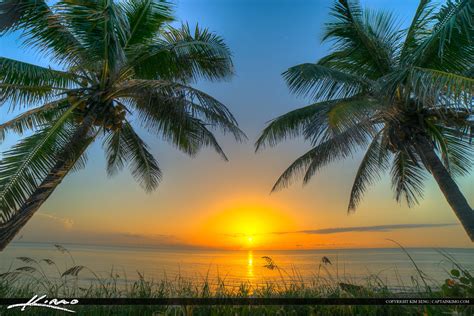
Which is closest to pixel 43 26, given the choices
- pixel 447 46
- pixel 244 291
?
pixel 244 291

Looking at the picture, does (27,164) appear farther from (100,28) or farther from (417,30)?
(417,30)

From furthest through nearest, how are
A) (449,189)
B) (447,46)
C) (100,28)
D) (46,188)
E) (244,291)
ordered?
(449,189) < (447,46) < (100,28) < (46,188) < (244,291)

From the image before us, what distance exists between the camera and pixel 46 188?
623 centimetres

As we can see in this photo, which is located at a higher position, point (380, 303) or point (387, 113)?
point (387, 113)

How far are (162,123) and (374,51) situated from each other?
20.8 ft

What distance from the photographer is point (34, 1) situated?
21.4ft

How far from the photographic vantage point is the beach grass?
3.29m

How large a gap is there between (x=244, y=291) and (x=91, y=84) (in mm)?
6340

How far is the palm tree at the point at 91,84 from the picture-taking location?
19.0 ft

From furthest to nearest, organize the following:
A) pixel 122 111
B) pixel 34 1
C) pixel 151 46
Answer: pixel 122 111
pixel 151 46
pixel 34 1

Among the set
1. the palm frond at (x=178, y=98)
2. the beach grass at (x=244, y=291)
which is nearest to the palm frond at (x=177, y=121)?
the palm frond at (x=178, y=98)

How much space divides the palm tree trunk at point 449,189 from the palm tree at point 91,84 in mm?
5366

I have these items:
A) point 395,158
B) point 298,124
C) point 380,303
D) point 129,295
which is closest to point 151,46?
point 298,124

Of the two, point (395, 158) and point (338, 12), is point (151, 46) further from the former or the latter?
point (395, 158)
